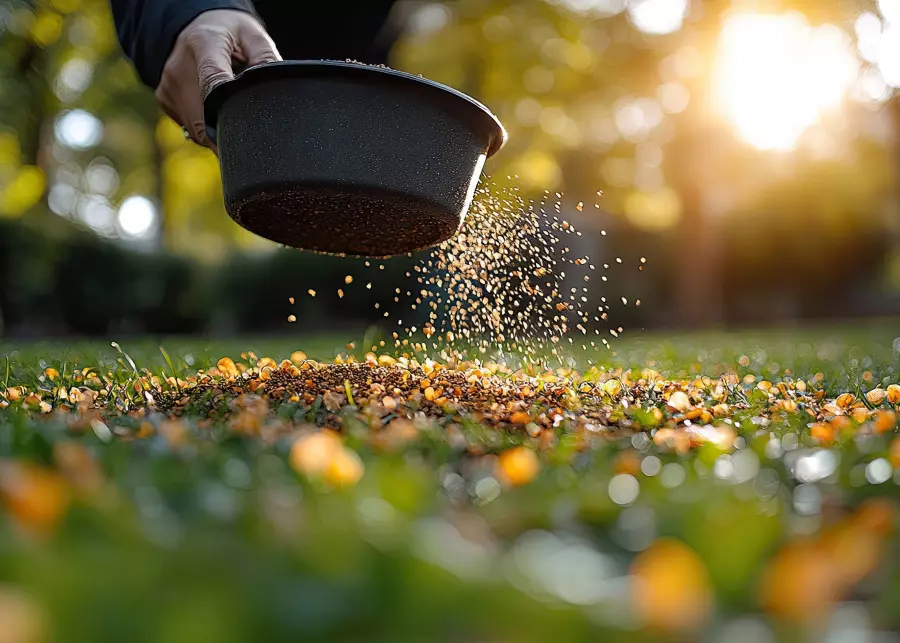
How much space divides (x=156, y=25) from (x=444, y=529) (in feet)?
8.16

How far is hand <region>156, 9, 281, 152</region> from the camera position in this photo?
2.52 metres

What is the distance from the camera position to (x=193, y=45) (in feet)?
8.34

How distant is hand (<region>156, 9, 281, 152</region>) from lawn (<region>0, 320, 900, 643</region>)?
114 cm

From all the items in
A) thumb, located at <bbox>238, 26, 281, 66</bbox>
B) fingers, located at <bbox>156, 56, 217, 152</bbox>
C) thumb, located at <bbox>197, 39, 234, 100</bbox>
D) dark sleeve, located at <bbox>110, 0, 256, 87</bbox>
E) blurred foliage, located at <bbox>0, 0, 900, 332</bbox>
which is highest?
blurred foliage, located at <bbox>0, 0, 900, 332</bbox>

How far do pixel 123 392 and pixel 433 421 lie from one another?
4.28 feet

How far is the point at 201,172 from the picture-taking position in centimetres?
2022

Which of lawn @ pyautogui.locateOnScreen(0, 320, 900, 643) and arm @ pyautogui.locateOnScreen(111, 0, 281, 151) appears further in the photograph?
arm @ pyautogui.locateOnScreen(111, 0, 281, 151)

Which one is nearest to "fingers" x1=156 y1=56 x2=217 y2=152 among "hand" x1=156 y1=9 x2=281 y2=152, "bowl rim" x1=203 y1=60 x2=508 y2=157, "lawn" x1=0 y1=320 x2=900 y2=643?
"hand" x1=156 y1=9 x2=281 y2=152

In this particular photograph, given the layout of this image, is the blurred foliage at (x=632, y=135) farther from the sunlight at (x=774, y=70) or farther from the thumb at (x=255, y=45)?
the thumb at (x=255, y=45)

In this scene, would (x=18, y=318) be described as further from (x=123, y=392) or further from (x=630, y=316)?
(x=630, y=316)

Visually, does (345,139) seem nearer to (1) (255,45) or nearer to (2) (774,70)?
(1) (255,45)

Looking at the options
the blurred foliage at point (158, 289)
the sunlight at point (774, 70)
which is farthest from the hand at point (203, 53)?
the sunlight at point (774, 70)

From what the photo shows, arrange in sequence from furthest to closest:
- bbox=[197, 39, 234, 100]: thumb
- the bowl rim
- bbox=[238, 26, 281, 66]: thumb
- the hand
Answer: bbox=[238, 26, 281, 66]: thumb
the hand
bbox=[197, 39, 234, 100]: thumb
the bowl rim

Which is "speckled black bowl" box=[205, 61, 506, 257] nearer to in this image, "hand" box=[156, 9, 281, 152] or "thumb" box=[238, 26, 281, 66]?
"hand" box=[156, 9, 281, 152]
